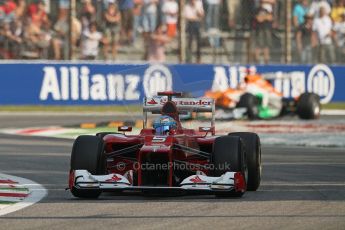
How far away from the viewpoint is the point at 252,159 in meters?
11.8

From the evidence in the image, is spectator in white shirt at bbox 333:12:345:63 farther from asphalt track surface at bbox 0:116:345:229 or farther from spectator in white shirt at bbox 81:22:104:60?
asphalt track surface at bbox 0:116:345:229

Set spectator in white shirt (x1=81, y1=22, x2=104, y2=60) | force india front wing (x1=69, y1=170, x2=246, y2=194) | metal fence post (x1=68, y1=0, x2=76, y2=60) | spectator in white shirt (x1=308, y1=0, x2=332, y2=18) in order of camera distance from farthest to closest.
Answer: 1. spectator in white shirt (x1=308, y1=0, x2=332, y2=18)
2. spectator in white shirt (x1=81, y1=22, x2=104, y2=60)
3. metal fence post (x1=68, y1=0, x2=76, y2=60)
4. force india front wing (x1=69, y1=170, x2=246, y2=194)

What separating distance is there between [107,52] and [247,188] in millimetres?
16987

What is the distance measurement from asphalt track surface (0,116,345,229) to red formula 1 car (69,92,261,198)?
14 cm

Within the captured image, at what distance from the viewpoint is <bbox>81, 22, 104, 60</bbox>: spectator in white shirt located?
28.5m

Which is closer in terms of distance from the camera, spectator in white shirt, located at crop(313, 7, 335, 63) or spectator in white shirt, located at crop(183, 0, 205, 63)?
spectator in white shirt, located at crop(183, 0, 205, 63)

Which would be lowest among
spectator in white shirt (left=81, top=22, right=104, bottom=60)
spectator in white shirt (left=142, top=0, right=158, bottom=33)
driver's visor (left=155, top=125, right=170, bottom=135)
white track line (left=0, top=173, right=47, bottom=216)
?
white track line (left=0, top=173, right=47, bottom=216)

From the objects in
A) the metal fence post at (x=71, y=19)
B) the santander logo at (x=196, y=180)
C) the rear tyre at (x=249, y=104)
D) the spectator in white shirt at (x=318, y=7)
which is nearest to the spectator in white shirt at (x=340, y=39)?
the spectator in white shirt at (x=318, y=7)

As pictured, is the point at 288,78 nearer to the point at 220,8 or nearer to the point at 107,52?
the point at 220,8

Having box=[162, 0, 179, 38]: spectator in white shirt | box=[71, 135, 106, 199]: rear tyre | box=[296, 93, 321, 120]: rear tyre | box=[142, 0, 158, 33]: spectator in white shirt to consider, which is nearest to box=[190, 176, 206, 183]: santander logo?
box=[71, 135, 106, 199]: rear tyre

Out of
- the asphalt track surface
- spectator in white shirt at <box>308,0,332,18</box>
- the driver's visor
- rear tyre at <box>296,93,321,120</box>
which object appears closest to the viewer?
the asphalt track surface

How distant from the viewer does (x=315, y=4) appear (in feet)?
97.8

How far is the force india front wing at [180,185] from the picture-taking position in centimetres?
1067

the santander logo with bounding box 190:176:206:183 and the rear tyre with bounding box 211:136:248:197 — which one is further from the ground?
the rear tyre with bounding box 211:136:248:197
